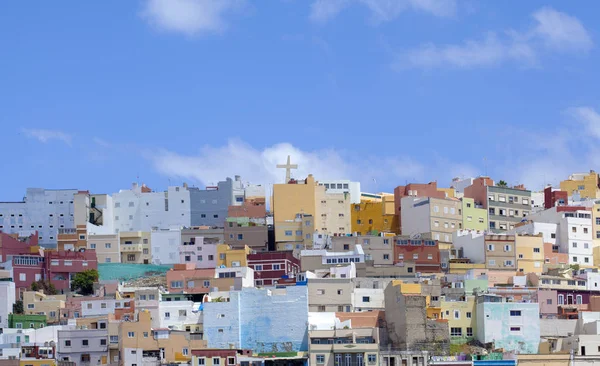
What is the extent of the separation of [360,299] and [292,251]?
50.5 feet

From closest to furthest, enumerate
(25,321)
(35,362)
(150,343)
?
(35,362) → (150,343) → (25,321)

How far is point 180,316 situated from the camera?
75125 millimetres

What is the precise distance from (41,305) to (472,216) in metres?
32.8

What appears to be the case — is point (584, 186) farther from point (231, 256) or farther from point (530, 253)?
point (231, 256)

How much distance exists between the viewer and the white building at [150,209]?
10112 cm

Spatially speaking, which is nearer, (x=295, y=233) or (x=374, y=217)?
(x=295, y=233)

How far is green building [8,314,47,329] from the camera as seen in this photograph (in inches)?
3066

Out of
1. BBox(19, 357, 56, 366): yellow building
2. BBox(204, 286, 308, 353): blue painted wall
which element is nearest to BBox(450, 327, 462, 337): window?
BBox(204, 286, 308, 353): blue painted wall

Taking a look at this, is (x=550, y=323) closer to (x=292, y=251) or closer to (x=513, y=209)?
(x=292, y=251)

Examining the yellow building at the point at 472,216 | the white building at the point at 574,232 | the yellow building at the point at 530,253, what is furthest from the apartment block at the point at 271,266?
the white building at the point at 574,232

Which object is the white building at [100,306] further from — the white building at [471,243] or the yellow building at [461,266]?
the white building at [471,243]

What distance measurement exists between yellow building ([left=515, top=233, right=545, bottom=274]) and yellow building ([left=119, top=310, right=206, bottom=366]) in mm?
26749

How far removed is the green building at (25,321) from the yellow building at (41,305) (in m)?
1.26

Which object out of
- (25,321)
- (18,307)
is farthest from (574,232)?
(25,321)
